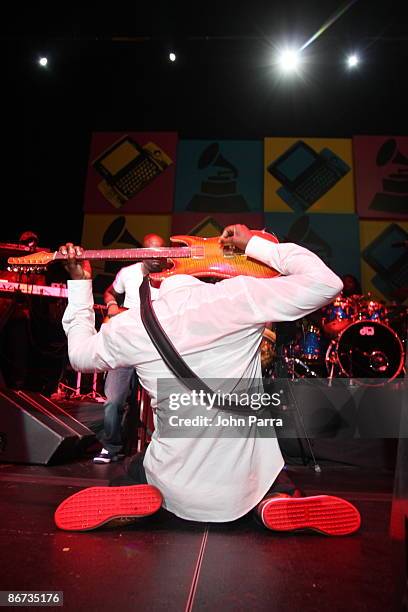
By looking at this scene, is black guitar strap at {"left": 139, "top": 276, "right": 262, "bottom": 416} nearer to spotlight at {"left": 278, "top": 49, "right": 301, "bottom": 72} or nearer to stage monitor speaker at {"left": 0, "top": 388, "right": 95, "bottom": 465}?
stage monitor speaker at {"left": 0, "top": 388, "right": 95, "bottom": 465}

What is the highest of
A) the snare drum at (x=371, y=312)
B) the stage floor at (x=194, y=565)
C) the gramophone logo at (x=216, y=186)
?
the gramophone logo at (x=216, y=186)

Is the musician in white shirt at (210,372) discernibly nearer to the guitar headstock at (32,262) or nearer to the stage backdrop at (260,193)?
the guitar headstock at (32,262)

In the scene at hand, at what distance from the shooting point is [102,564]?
4.64ft

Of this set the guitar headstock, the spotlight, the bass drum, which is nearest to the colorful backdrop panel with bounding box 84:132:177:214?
the spotlight

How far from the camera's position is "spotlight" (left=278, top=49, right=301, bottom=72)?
729 cm

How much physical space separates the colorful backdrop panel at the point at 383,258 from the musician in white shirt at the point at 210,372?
6.04 metres

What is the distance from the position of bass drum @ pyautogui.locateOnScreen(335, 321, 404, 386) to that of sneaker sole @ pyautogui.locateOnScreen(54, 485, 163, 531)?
13.7 ft

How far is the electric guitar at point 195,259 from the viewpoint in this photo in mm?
2365

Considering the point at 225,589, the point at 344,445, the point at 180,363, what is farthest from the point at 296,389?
the point at 225,589

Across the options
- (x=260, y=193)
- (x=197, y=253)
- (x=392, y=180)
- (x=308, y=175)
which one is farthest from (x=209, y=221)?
(x=197, y=253)

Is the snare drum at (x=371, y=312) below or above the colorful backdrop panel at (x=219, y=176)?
below

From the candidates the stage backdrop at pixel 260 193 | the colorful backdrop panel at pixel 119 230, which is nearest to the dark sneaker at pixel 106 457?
the stage backdrop at pixel 260 193

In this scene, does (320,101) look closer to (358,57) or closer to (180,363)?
(358,57)

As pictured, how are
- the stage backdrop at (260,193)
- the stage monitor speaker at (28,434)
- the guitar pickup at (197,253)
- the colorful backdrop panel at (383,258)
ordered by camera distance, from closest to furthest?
1. the guitar pickup at (197,253)
2. the stage monitor speaker at (28,434)
3. the colorful backdrop panel at (383,258)
4. the stage backdrop at (260,193)
